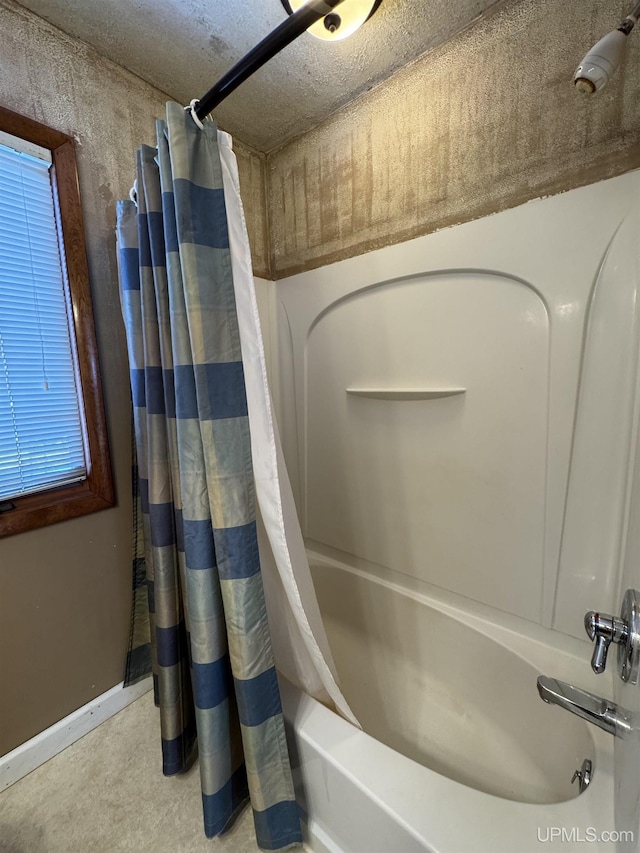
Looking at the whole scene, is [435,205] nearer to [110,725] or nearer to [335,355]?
[335,355]

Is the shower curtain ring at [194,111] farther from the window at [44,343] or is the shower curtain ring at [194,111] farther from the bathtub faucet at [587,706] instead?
the bathtub faucet at [587,706]

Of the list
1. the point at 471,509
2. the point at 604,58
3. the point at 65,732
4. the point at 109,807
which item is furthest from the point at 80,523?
the point at 604,58

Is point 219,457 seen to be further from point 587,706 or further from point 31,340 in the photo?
point 587,706

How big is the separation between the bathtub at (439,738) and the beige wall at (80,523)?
0.75 m

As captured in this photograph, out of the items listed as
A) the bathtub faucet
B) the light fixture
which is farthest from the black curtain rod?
the bathtub faucet

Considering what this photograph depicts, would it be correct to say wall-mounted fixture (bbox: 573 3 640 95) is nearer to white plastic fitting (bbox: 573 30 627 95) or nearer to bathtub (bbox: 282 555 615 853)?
white plastic fitting (bbox: 573 30 627 95)

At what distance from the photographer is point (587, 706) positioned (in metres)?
0.73

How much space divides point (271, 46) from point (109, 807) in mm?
1955

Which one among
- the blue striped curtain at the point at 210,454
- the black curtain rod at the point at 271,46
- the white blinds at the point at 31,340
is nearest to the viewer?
the black curtain rod at the point at 271,46

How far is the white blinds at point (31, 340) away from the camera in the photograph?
103 cm

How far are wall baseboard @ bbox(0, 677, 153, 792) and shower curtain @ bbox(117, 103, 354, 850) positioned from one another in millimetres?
606

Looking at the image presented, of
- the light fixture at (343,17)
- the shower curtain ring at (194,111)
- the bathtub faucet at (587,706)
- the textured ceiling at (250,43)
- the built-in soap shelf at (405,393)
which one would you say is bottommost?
the bathtub faucet at (587,706)

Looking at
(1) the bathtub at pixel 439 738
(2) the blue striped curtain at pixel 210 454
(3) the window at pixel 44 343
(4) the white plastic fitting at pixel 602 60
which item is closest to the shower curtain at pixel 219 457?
(2) the blue striped curtain at pixel 210 454

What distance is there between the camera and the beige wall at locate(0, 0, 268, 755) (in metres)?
1.05
